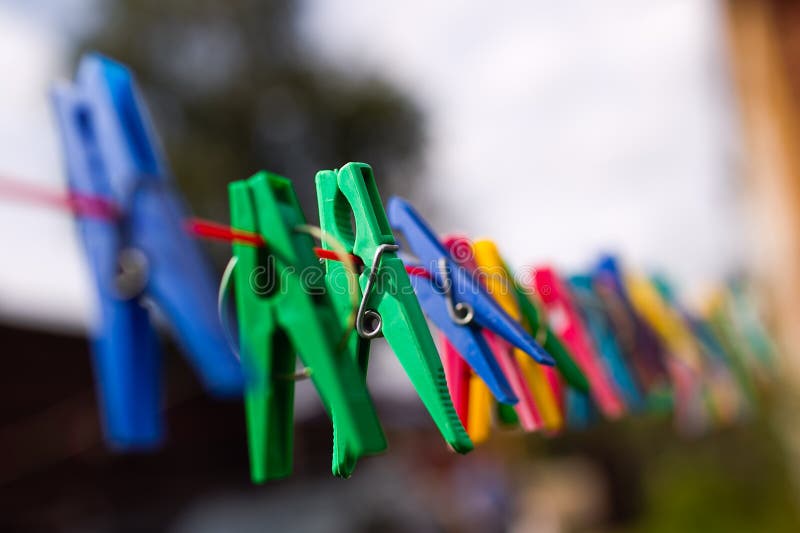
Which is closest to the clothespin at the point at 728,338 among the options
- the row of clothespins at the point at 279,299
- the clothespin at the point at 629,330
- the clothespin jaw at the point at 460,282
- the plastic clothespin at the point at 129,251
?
the clothespin at the point at 629,330

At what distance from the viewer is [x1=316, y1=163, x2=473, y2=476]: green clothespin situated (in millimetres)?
783

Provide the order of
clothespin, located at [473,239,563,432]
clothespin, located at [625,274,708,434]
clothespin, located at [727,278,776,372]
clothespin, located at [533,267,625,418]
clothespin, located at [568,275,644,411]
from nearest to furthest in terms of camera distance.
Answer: clothespin, located at [473,239,563,432]
clothespin, located at [533,267,625,418]
clothespin, located at [568,275,644,411]
clothespin, located at [625,274,708,434]
clothespin, located at [727,278,776,372]

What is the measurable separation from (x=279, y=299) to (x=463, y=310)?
0.29 meters

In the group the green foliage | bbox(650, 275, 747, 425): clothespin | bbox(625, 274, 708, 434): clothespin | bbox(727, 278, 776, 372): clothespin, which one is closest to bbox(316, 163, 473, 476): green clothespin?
bbox(625, 274, 708, 434): clothespin

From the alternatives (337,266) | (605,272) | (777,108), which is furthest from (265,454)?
(777,108)

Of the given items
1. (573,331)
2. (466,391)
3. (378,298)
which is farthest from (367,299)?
(573,331)

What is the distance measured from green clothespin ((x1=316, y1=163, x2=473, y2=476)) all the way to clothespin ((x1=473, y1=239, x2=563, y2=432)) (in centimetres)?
29

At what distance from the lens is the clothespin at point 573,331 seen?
53.5 inches

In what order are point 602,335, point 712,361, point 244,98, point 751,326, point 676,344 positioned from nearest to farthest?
point 602,335
point 676,344
point 712,361
point 751,326
point 244,98

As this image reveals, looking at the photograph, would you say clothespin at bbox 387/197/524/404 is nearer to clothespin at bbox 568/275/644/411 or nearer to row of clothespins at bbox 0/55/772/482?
row of clothespins at bbox 0/55/772/482

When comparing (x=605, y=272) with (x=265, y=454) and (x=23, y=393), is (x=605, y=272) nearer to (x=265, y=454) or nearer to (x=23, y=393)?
(x=265, y=454)

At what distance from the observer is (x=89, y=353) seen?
15.2 feet

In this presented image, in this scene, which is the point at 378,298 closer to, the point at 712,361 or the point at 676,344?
the point at 676,344

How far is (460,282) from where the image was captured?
3.23 ft
